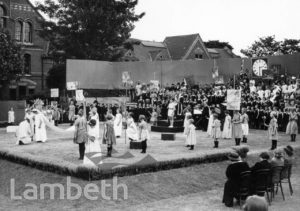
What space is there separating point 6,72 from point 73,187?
93.3 feet

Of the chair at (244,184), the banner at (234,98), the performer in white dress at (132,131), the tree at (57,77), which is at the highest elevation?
the tree at (57,77)

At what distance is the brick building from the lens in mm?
46031

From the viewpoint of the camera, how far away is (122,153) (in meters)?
17.5

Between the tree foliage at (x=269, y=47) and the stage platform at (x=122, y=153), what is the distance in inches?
1718

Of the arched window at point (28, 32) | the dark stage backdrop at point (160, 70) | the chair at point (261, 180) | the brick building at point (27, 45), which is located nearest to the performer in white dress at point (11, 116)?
the dark stage backdrop at point (160, 70)

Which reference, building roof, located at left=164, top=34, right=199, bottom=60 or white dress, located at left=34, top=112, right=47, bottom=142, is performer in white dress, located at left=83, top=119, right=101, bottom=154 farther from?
building roof, located at left=164, top=34, right=199, bottom=60

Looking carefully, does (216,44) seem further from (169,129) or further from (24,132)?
(24,132)

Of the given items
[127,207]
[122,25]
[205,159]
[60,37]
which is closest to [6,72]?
[60,37]

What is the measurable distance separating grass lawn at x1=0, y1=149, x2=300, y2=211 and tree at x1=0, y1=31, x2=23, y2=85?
77.5 ft

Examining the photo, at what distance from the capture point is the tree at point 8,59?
3781 cm

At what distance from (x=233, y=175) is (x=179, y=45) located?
56450 mm

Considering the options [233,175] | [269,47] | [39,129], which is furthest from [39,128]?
[269,47]

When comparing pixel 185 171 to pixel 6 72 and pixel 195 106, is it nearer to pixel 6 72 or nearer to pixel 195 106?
pixel 195 106

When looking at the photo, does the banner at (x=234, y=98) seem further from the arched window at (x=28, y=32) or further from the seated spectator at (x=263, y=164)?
the arched window at (x=28, y=32)
